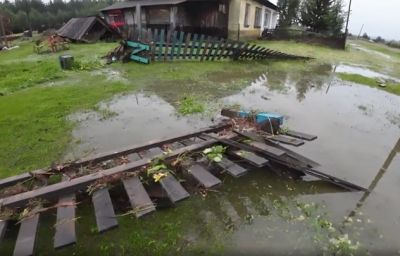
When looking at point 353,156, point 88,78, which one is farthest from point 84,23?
point 353,156

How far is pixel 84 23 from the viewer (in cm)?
2161

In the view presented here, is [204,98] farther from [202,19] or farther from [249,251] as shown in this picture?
[202,19]

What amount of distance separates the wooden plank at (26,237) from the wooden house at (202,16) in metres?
18.1

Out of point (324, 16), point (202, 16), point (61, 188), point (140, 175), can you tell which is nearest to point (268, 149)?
point (140, 175)

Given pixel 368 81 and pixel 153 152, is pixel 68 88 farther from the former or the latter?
pixel 368 81

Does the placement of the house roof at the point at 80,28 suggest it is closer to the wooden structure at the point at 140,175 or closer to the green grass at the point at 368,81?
the green grass at the point at 368,81

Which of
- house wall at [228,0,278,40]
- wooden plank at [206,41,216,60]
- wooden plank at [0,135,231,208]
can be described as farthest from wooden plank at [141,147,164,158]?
house wall at [228,0,278,40]

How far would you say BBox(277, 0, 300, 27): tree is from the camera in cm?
3152

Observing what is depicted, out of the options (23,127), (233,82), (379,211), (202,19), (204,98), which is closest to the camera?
(379,211)

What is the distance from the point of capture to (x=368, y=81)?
10148mm

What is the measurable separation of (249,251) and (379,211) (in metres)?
1.63

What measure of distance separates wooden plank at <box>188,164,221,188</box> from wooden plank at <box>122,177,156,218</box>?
584 millimetres

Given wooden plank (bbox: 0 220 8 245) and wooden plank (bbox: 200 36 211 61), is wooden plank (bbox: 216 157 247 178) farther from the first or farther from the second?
wooden plank (bbox: 200 36 211 61)

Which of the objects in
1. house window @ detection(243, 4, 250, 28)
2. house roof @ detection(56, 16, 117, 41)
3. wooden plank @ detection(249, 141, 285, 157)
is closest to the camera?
wooden plank @ detection(249, 141, 285, 157)
